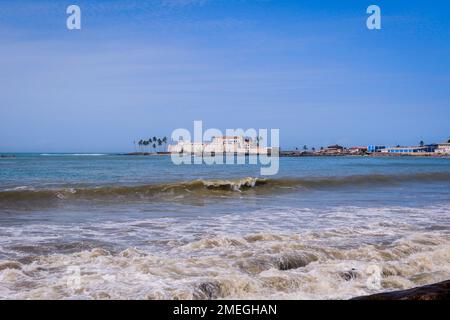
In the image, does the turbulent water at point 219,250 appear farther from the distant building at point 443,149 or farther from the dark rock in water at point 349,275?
the distant building at point 443,149

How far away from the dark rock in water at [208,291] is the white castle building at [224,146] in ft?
510

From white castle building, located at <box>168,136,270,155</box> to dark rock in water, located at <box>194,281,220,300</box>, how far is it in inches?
6115

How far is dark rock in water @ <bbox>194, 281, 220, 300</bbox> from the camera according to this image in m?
6.27

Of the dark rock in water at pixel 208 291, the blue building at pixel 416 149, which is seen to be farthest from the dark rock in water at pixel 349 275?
the blue building at pixel 416 149

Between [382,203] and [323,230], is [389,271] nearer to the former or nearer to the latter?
[323,230]

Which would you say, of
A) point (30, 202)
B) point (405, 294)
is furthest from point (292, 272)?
point (30, 202)

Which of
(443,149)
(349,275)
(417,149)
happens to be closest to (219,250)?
(349,275)

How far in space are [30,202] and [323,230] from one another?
44.4 feet

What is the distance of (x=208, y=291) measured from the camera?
6.46 metres

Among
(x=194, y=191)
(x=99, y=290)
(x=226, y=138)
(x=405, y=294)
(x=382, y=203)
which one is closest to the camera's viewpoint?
(x=405, y=294)

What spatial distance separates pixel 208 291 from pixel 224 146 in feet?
532

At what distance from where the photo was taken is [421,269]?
25.9ft

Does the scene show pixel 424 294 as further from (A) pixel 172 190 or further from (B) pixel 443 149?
(B) pixel 443 149

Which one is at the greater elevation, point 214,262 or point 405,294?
point 405,294
